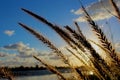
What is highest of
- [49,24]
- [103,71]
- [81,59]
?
[49,24]

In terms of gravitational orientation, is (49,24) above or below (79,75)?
above

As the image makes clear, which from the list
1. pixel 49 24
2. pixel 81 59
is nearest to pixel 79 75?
pixel 81 59

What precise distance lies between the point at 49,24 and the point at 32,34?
0.29 metres

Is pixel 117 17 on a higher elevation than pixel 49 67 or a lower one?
higher

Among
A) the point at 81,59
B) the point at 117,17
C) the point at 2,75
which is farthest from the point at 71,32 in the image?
the point at 2,75

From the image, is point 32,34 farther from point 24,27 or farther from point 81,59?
point 81,59

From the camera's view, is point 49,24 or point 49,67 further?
point 49,67

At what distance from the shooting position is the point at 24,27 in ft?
7.57

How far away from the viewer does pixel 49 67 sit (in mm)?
2584

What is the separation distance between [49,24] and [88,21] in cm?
27

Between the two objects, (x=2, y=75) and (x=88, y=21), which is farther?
(x=2, y=75)

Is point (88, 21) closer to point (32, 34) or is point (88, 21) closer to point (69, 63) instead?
point (32, 34)

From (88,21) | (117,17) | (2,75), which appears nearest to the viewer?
(88,21)

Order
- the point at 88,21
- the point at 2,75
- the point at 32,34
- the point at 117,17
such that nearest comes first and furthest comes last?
the point at 88,21 < the point at 117,17 < the point at 32,34 < the point at 2,75
